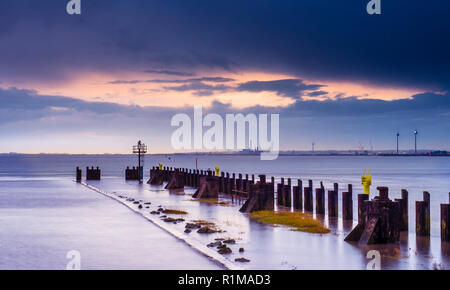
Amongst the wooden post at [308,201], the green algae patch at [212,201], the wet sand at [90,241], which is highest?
the wooden post at [308,201]

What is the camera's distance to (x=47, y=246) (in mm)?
15922

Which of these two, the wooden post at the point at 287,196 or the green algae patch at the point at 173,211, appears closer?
the green algae patch at the point at 173,211

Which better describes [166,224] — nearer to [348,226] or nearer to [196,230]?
[196,230]

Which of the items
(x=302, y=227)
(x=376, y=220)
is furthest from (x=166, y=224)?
(x=376, y=220)

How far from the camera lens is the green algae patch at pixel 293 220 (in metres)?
18.8

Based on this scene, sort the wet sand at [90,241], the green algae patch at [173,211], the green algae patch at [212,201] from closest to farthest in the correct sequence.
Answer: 1. the wet sand at [90,241]
2. the green algae patch at [173,211]
3. the green algae patch at [212,201]

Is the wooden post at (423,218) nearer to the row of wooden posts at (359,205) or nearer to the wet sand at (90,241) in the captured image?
the row of wooden posts at (359,205)

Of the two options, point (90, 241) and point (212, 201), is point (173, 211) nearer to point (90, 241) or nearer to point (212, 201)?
point (212, 201)

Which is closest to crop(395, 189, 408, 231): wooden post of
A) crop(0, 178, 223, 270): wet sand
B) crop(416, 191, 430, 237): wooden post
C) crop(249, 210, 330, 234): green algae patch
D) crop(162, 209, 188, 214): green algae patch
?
crop(416, 191, 430, 237): wooden post

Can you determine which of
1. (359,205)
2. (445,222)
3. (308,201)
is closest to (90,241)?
(359,205)

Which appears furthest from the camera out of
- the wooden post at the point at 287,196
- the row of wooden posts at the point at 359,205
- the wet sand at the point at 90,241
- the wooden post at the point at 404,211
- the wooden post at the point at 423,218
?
the wooden post at the point at 287,196

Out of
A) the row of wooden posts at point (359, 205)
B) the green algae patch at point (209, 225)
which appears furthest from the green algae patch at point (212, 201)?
the green algae patch at point (209, 225)

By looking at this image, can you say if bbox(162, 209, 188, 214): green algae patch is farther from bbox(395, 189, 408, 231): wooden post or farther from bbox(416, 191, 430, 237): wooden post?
bbox(416, 191, 430, 237): wooden post

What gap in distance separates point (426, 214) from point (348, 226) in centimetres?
323
